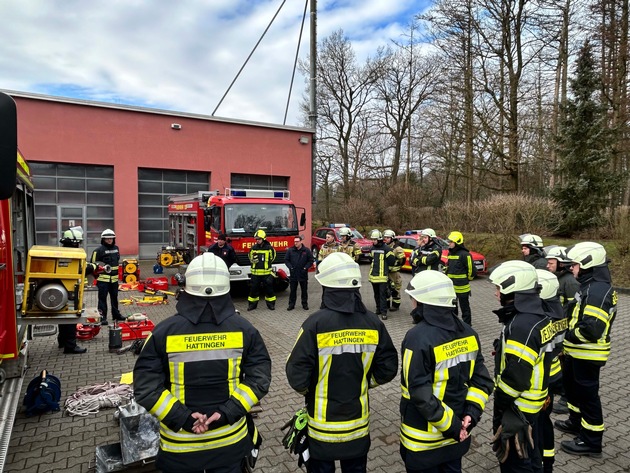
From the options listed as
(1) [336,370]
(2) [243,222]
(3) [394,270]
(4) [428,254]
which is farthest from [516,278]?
(2) [243,222]

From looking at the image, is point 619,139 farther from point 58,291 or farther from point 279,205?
point 58,291

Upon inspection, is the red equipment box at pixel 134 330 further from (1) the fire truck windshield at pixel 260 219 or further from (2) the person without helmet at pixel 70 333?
(1) the fire truck windshield at pixel 260 219

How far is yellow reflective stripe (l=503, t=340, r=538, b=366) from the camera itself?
108 inches

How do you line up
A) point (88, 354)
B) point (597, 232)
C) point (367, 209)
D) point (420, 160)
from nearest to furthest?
point (88, 354), point (597, 232), point (367, 209), point (420, 160)

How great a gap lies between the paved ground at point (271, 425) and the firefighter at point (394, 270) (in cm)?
229

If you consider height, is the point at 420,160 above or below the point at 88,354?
above

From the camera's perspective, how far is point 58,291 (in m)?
4.16

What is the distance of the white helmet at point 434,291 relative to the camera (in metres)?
2.51

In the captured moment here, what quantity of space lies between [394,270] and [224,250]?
13.7ft

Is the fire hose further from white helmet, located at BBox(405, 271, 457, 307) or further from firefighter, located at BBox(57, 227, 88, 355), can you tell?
white helmet, located at BBox(405, 271, 457, 307)

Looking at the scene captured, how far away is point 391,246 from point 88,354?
21.3 ft

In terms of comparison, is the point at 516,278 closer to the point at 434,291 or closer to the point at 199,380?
the point at 434,291

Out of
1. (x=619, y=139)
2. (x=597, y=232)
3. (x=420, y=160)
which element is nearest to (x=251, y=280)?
(x=597, y=232)

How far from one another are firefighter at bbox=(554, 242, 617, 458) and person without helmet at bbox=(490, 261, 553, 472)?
1.16 metres
